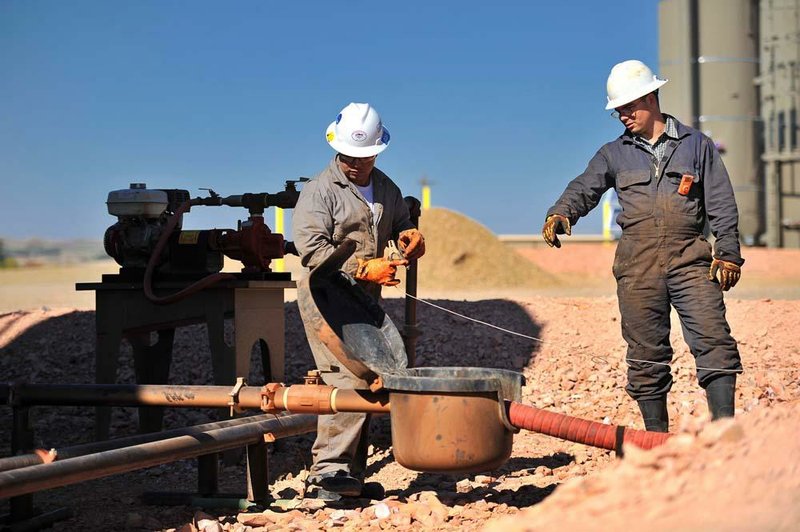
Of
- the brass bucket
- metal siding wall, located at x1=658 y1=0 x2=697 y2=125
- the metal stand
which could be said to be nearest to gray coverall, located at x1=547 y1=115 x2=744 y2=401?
the brass bucket

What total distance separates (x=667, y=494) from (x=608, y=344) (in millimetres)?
5506

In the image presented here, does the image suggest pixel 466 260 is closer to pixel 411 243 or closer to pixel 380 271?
pixel 411 243

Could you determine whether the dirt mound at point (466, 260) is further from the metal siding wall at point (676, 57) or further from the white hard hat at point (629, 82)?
the white hard hat at point (629, 82)

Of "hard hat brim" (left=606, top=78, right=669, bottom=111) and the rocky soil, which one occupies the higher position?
"hard hat brim" (left=606, top=78, right=669, bottom=111)

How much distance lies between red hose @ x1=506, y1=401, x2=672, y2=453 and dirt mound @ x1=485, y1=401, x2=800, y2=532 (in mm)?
755

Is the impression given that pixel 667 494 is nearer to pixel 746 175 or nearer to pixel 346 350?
pixel 346 350

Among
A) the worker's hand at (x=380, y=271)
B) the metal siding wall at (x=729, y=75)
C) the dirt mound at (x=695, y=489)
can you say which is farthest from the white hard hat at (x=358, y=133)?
the metal siding wall at (x=729, y=75)

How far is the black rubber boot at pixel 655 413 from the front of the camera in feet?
16.9

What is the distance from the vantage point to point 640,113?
16.6 ft

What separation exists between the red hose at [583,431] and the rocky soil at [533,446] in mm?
416

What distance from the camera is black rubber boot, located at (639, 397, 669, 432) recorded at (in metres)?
5.15

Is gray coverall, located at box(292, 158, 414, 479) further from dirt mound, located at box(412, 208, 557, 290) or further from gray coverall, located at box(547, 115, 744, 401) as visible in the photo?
dirt mound, located at box(412, 208, 557, 290)

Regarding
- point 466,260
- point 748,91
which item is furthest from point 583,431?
point 748,91

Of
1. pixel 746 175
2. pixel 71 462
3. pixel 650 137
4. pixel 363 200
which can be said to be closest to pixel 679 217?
pixel 650 137
